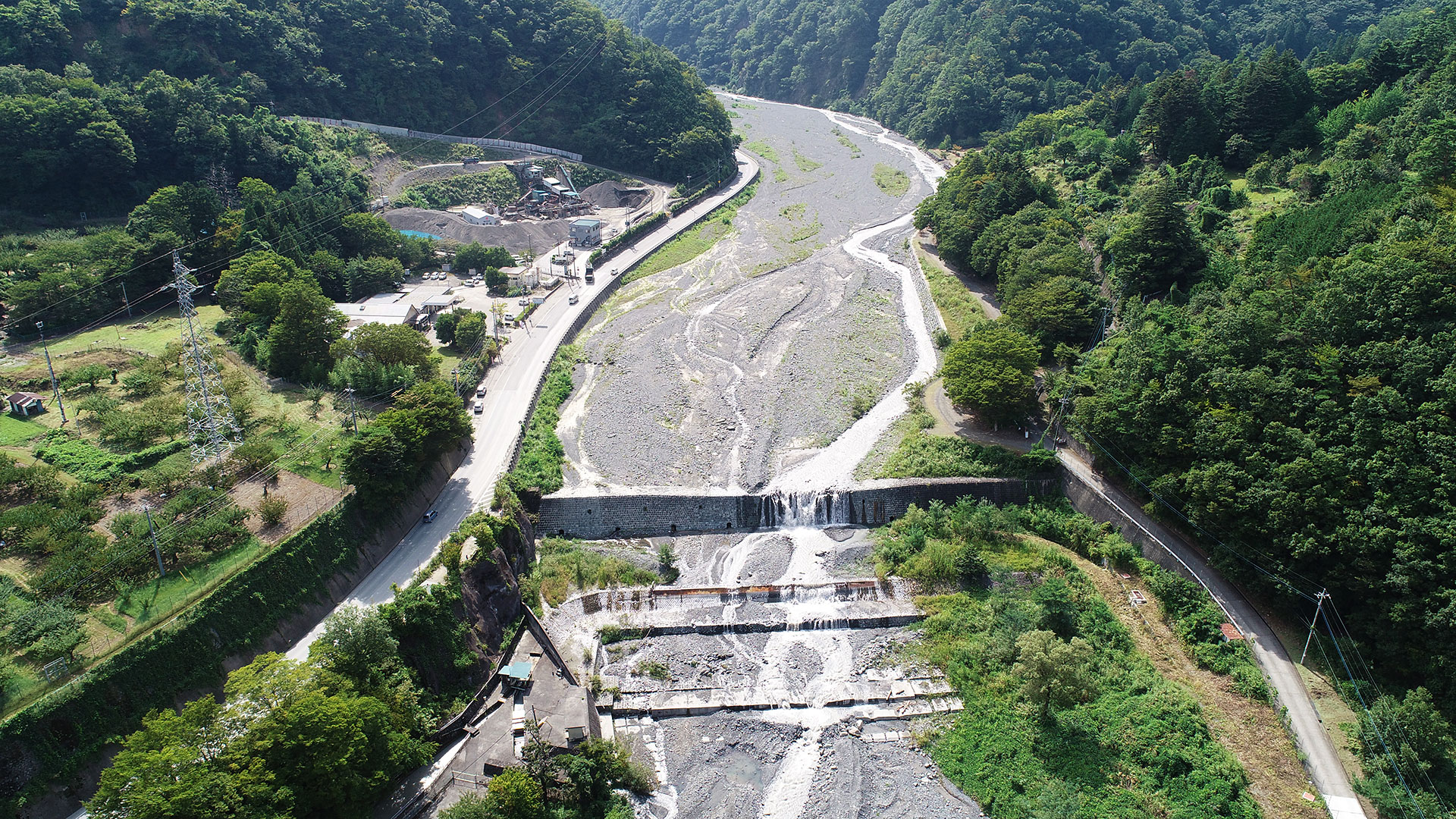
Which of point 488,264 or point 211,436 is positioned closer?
point 211,436

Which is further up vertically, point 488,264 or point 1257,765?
point 488,264

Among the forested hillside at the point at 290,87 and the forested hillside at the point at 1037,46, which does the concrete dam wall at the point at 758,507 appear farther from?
the forested hillside at the point at 1037,46

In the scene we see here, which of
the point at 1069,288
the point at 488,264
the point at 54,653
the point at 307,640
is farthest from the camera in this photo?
the point at 488,264

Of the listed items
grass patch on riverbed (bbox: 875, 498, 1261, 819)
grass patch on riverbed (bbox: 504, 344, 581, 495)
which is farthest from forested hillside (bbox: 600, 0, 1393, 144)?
grass patch on riverbed (bbox: 875, 498, 1261, 819)

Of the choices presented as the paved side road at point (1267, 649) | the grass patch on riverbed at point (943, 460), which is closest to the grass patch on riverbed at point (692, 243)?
the grass patch on riverbed at point (943, 460)

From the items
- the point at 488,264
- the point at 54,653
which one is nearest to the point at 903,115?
the point at 488,264

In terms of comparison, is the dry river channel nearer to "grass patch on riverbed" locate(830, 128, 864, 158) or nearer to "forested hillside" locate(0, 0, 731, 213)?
"forested hillside" locate(0, 0, 731, 213)

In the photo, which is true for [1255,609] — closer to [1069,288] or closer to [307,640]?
[1069,288]
